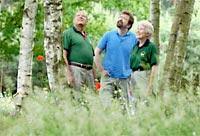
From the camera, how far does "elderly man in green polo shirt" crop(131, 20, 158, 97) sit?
957cm

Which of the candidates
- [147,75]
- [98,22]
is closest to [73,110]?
[147,75]

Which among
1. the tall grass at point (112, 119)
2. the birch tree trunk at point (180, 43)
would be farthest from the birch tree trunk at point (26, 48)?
the tall grass at point (112, 119)

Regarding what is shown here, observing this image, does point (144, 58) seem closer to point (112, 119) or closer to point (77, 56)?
point (77, 56)

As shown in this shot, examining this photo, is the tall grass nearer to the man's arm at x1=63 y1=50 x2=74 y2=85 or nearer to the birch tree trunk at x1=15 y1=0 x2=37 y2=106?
the man's arm at x1=63 y1=50 x2=74 y2=85

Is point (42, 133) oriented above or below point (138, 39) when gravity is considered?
below

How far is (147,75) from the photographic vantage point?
9.72 metres

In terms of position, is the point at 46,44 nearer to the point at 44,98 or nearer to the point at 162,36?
the point at 44,98

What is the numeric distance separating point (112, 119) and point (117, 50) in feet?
13.5

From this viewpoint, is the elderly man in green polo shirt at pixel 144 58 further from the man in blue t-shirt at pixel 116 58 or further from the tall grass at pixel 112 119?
the tall grass at pixel 112 119

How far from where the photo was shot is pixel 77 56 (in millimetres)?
10500

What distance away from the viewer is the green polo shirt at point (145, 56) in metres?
9.64

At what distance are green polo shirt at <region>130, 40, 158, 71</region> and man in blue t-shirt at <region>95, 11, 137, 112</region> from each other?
0.61 m

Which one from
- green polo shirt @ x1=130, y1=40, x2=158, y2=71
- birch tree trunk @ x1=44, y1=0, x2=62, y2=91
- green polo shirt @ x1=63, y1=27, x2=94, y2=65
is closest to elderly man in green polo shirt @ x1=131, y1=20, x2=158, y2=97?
green polo shirt @ x1=130, y1=40, x2=158, y2=71

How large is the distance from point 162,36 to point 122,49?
697 inches
